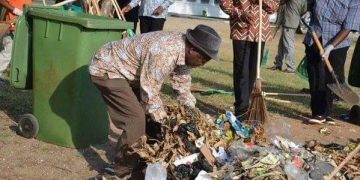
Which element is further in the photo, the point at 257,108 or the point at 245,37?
the point at 245,37

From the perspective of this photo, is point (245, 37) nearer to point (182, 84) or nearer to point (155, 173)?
point (182, 84)

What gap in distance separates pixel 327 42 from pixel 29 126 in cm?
362

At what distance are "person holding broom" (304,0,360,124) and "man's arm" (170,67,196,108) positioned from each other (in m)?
2.50

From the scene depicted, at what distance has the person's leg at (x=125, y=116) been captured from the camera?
16.2 feet

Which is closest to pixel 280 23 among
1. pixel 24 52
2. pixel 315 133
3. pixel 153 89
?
pixel 315 133

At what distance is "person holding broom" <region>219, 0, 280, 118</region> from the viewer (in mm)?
6906

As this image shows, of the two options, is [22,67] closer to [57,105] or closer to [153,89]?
[57,105]

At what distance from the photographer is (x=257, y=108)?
21.3ft

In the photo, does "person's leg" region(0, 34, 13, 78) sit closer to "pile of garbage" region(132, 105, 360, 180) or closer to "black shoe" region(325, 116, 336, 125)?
"pile of garbage" region(132, 105, 360, 180)

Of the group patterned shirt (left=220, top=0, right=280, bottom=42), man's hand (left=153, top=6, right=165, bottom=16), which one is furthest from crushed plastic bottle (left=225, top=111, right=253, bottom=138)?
man's hand (left=153, top=6, right=165, bottom=16)

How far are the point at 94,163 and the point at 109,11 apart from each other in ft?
12.9

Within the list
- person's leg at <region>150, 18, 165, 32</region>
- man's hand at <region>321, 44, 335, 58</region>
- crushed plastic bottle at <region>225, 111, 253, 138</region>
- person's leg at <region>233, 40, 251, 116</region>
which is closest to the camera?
crushed plastic bottle at <region>225, 111, 253, 138</region>

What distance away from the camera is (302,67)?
365 inches

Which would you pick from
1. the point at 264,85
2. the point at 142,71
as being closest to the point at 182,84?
the point at 142,71
